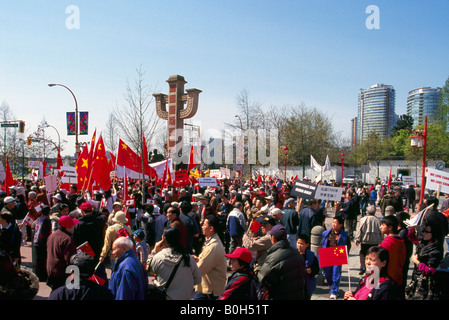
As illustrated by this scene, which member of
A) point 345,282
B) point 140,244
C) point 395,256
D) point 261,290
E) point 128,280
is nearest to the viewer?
point 128,280

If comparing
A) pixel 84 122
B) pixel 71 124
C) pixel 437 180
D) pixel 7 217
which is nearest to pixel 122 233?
pixel 7 217

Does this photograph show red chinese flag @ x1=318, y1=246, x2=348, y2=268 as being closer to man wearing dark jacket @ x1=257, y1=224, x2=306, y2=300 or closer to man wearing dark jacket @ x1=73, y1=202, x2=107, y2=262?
man wearing dark jacket @ x1=257, y1=224, x2=306, y2=300

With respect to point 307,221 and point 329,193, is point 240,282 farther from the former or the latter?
point 329,193

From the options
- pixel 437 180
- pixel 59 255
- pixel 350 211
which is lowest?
pixel 350 211

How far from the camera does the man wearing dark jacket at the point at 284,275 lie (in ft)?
13.8

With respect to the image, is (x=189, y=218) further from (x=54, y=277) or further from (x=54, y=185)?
(x=54, y=185)

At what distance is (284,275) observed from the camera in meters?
4.20

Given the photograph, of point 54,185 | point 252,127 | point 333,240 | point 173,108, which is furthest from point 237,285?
point 173,108

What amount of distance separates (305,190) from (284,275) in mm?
→ 5477

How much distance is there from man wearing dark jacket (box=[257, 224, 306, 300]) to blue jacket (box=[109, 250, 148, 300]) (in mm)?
1391

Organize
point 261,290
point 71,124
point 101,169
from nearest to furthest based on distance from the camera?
point 261,290
point 101,169
point 71,124

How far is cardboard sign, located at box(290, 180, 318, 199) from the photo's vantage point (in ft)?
30.7

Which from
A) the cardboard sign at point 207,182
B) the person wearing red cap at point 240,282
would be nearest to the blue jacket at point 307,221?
the person wearing red cap at point 240,282
